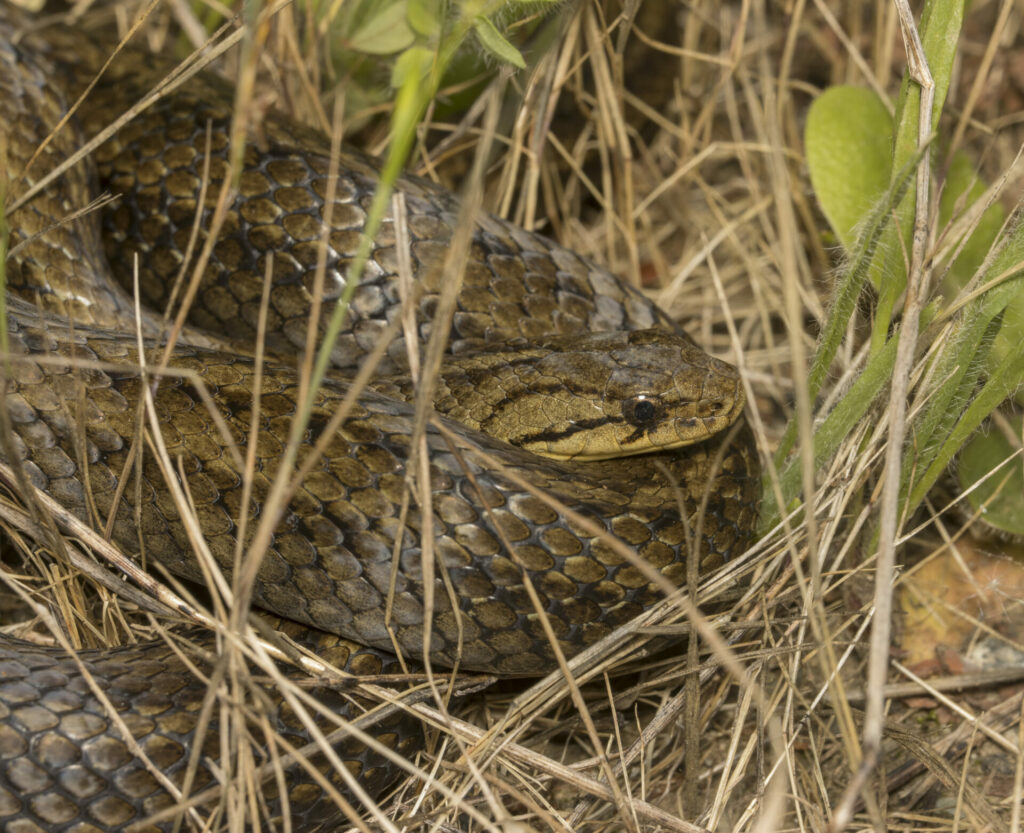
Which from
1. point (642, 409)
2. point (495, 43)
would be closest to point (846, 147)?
point (642, 409)

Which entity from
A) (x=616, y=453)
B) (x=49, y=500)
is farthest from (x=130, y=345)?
(x=616, y=453)

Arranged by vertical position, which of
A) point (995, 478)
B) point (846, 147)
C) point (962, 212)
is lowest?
point (995, 478)

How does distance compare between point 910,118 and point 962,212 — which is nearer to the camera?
point 910,118

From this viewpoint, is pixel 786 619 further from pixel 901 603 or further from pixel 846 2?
pixel 846 2

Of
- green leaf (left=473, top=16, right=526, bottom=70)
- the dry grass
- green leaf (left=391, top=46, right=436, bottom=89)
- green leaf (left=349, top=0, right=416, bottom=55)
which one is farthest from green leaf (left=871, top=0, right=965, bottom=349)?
green leaf (left=349, top=0, right=416, bottom=55)

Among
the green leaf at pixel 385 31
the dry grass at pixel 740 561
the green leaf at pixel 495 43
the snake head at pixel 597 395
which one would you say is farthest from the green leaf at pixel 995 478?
the green leaf at pixel 385 31

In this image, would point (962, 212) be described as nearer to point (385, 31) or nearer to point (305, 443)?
point (385, 31)
